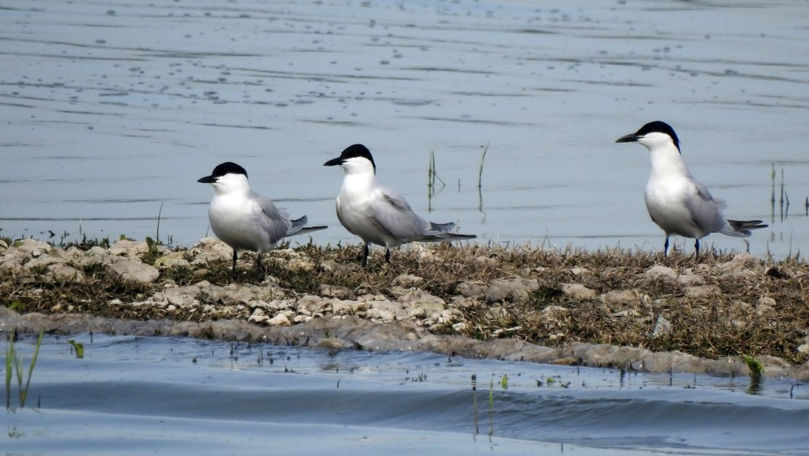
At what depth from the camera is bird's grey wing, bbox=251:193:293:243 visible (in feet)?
34.0

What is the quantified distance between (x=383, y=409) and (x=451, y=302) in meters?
2.18

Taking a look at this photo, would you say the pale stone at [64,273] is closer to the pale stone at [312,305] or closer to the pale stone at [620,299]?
the pale stone at [312,305]

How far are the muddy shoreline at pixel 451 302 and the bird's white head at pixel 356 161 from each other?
0.68 metres

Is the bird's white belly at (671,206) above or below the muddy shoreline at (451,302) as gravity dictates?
above

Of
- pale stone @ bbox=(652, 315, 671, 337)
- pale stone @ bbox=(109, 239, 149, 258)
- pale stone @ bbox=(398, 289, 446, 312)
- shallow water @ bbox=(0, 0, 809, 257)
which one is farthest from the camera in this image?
shallow water @ bbox=(0, 0, 809, 257)

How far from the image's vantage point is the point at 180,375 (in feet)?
26.1

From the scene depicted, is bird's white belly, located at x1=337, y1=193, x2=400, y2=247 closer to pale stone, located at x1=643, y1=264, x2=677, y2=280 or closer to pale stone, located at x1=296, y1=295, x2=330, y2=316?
pale stone, located at x1=296, y1=295, x2=330, y2=316

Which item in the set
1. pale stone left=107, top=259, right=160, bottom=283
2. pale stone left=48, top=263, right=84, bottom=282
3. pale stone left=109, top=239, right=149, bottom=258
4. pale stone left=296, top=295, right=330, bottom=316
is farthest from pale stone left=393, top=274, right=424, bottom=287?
pale stone left=48, top=263, right=84, bottom=282

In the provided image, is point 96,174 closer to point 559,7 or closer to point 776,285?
point 776,285

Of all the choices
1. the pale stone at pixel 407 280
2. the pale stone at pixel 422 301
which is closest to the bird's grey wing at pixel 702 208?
the pale stone at pixel 407 280

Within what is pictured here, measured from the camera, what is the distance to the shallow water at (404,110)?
15062mm

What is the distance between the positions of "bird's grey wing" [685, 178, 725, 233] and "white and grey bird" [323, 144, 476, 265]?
6.24ft

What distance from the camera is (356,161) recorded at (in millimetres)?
11133

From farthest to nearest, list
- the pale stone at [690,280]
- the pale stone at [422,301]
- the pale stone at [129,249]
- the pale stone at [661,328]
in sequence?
the pale stone at [129,249] → the pale stone at [690,280] → the pale stone at [422,301] → the pale stone at [661,328]
